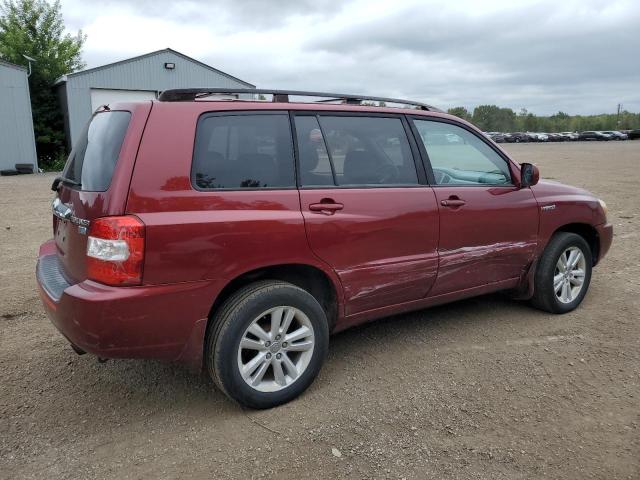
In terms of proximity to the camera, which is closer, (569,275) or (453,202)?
(453,202)

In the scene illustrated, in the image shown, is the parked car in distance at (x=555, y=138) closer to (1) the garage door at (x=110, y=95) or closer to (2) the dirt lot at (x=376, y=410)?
(1) the garage door at (x=110, y=95)

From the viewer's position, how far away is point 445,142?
4.10 metres

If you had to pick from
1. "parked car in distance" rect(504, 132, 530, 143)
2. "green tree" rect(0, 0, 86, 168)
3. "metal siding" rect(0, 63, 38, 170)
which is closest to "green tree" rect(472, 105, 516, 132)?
"parked car in distance" rect(504, 132, 530, 143)

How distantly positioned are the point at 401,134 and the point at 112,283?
219 cm

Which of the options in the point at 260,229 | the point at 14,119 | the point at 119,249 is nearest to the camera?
the point at 119,249

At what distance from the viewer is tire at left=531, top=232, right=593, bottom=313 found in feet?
14.7

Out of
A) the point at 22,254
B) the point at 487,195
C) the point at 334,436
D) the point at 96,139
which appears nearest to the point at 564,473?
the point at 334,436

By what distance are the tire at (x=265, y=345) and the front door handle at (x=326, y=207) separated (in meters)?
0.48

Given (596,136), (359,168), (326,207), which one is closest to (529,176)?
(359,168)

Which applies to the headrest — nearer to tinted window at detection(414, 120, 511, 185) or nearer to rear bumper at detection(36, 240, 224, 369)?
tinted window at detection(414, 120, 511, 185)

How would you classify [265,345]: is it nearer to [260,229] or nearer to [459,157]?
[260,229]

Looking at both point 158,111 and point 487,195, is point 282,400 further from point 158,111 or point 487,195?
point 487,195

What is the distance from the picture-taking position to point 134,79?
23.5 m

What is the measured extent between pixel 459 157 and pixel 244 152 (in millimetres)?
1902
